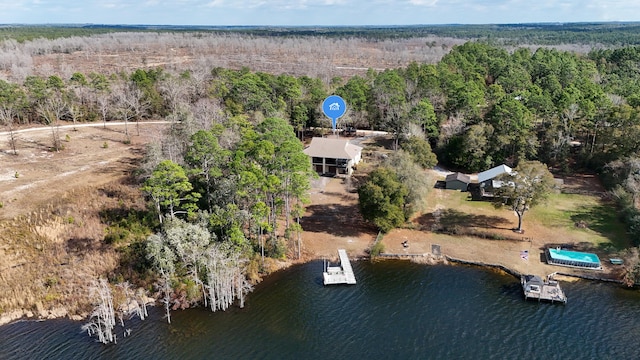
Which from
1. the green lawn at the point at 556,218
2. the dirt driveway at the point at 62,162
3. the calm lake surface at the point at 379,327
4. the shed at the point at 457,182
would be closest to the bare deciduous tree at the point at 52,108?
the dirt driveway at the point at 62,162

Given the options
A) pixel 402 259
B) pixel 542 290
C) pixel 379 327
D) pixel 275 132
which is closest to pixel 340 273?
pixel 402 259

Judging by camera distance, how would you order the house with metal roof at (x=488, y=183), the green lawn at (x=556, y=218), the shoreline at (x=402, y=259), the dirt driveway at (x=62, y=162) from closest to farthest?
the shoreline at (x=402, y=259) → the green lawn at (x=556, y=218) → the dirt driveway at (x=62, y=162) → the house with metal roof at (x=488, y=183)

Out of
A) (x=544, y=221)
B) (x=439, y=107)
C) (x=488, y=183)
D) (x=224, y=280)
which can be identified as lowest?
(x=544, y=221)

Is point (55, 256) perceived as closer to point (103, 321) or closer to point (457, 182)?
point (103, 321)

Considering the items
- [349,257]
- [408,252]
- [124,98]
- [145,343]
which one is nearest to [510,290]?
[408,252]

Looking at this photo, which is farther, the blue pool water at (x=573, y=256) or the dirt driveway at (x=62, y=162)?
the dirt driveway at (x=62, y=162)

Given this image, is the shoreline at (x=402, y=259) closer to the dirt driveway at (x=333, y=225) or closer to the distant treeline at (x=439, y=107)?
the dirt driveway at (x=333, y=225)
